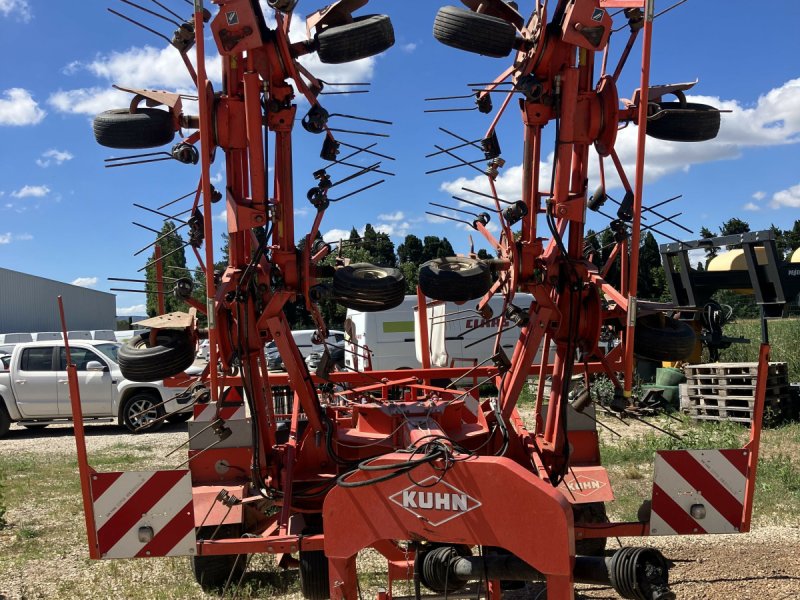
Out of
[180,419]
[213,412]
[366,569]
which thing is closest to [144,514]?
[213,412]

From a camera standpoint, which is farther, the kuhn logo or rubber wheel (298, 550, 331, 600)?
rubber wheel (298, 550, 331, 600)

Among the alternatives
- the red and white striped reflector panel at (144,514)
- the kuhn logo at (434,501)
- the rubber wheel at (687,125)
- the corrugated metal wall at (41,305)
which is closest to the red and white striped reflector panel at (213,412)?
the red and white striped reflector panel at (144,514)

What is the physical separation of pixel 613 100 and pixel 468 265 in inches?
55.3

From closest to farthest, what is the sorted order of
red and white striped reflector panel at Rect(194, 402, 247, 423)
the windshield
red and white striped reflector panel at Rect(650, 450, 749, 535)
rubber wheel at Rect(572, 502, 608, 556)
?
red and white striped reflector panel at Rect(650, 450, 749, 535) → rubber wheel at Rect(572, 502, 608, 556) → red and white striped reflector panel at Rect(194, 402, 247, 423) → the windshield

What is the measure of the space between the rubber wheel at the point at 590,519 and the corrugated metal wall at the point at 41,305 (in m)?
37.0

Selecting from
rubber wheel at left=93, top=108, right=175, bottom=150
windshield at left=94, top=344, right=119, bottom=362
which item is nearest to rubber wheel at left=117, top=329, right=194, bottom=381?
rubber wheel at left=93, top=108, right=175, bottom=150

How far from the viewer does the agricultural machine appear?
4172 mm

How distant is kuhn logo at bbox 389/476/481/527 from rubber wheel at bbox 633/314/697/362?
2.42m

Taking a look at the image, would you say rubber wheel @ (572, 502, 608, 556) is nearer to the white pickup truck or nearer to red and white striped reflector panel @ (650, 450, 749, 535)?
red and white striped reflector panel @ (650, 450, 749, 535)

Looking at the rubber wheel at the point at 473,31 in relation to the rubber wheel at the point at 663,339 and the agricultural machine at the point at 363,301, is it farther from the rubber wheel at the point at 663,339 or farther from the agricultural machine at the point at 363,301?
the rubber wheel at the point at 663,339

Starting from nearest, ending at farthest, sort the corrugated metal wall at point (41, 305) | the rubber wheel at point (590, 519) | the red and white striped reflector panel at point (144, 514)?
the red and white striped reflector panel at point (144, 514)
the rubber wheel at point (590, 519)
the corrugated metal wall at point (41, 305)

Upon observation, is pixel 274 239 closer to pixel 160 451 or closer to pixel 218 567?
pixel 218 567

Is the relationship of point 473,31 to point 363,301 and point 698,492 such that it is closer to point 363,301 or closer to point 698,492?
point 363,301

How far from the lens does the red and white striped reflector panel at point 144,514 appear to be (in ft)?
13.3
